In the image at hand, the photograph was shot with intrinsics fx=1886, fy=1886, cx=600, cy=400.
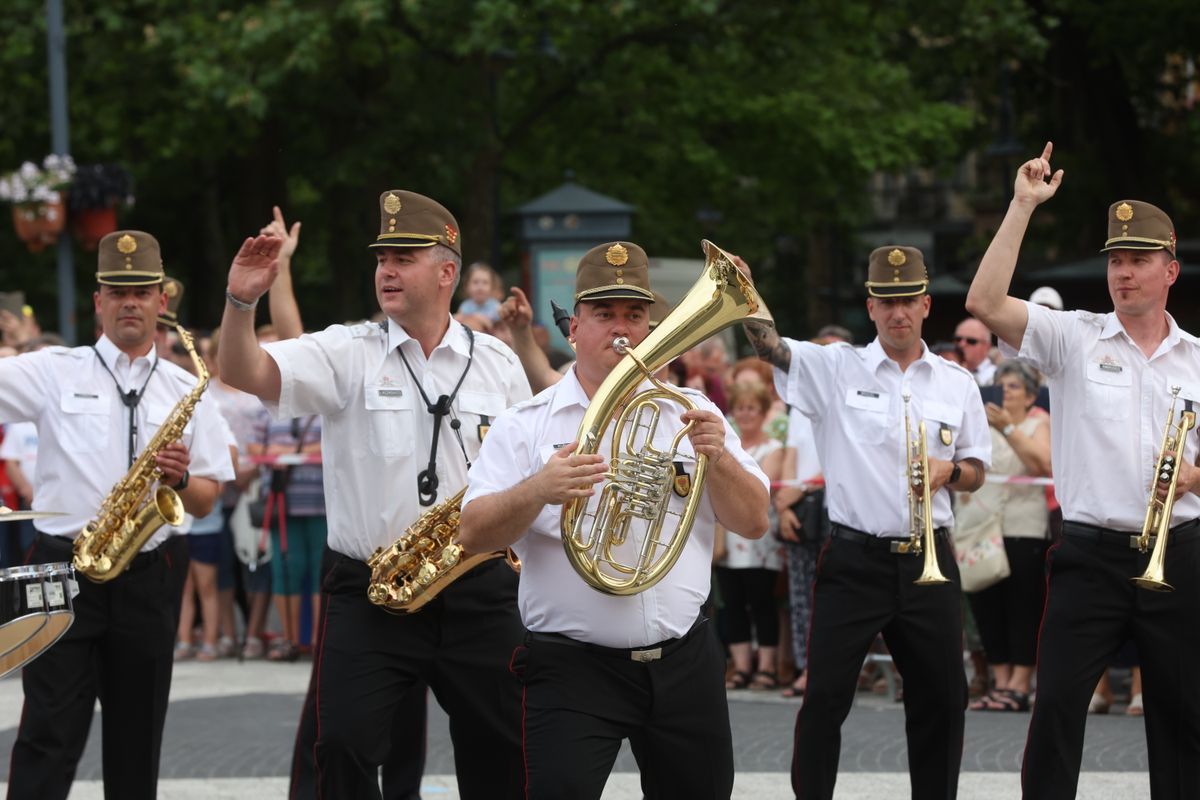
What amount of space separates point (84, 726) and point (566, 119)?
1797cm

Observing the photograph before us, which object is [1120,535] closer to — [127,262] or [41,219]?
[127,262]

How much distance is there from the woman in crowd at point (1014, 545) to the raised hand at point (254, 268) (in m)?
5.67

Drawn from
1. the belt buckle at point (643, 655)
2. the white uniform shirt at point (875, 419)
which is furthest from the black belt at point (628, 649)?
the white uniform shirt at point (875, 419)

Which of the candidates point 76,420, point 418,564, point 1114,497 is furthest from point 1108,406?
point 76,420

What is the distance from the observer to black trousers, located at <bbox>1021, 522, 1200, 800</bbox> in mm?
6633

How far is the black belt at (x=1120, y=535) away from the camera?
262 inches

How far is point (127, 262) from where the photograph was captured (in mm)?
7277

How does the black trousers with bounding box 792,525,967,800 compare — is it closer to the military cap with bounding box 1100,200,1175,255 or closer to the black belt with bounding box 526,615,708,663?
the military cap with bounding box 1100,200,1175,255

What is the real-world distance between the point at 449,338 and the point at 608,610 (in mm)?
1616

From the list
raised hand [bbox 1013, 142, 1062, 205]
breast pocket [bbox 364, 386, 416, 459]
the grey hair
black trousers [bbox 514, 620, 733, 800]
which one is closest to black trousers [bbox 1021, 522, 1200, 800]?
raised hand [bbox 1013, 142, 1062, 205]

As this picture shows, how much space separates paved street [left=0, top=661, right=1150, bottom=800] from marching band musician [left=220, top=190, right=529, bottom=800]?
207 centimetres

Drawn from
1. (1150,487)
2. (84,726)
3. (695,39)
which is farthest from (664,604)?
(695,39)

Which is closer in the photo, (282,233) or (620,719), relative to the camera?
(620,719)

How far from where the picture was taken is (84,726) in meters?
6.98
